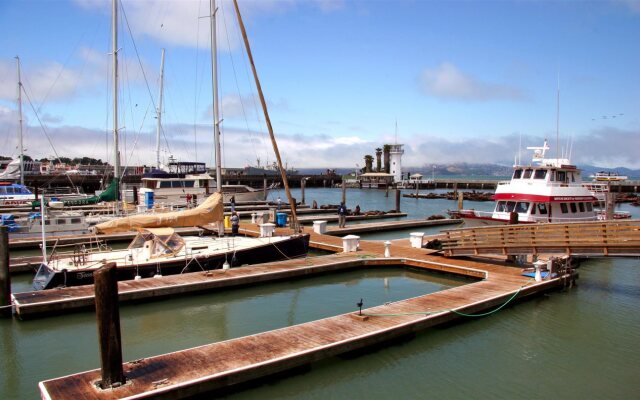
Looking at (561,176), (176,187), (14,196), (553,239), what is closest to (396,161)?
(176,187)

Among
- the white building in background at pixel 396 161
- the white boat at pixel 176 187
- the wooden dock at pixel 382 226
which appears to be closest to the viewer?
the wooden dock at pixel 382 226

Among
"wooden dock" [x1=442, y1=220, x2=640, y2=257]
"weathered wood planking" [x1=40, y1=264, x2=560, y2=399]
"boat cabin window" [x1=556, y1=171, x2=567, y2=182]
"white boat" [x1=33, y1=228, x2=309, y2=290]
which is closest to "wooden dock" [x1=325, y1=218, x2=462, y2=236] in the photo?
"white boat" [x1=33, y1=228, x2=309, y2=290]

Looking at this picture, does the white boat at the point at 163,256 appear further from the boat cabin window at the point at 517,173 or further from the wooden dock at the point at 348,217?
the wooden dock at the point at 348,217

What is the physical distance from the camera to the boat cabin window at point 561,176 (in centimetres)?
2363

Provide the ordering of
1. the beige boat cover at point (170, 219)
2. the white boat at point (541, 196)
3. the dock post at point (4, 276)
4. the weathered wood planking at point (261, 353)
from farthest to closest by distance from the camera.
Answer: the white boat at point (541, 196) < the beige boat cover at point (170, 219) < the dock post at point (4, 276) < the weathered wood planking at point (261, 353)

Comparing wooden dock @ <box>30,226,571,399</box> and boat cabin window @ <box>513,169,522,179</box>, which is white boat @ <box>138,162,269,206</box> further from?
Answer: boat cabin window @ <box>513,169,522,179</box>

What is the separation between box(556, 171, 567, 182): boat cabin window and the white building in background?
85.3 metres

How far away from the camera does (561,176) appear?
23875 mm

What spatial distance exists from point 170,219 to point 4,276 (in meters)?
5.80

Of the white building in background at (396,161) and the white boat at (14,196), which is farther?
the white building in background at (396,161)

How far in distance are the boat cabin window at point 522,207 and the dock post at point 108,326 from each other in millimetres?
21015

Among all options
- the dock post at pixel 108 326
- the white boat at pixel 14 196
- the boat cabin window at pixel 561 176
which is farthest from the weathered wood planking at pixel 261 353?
the white boat at pixel 14 196

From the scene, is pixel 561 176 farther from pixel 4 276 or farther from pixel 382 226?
pixel 4 276

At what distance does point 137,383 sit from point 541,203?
69.6 feet
